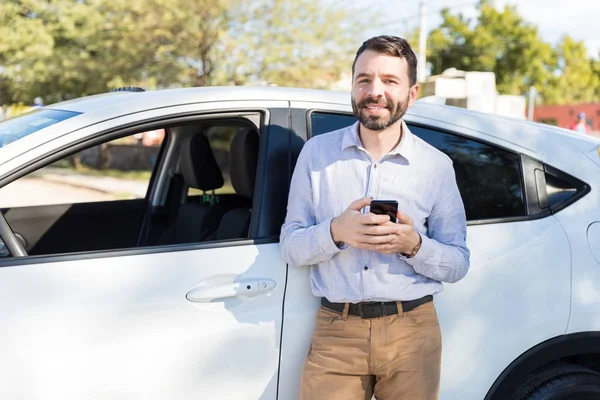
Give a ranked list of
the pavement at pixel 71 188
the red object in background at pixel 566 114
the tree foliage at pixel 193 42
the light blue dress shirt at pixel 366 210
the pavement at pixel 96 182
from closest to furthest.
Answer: the light blue dress shirt at pixel 366 210
the pavement at pixel 71 188
the pavement at pixel 96 182
the tree foliage at pixel 193 42
the red object in background at pixel 566 114

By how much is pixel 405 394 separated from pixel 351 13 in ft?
51.1

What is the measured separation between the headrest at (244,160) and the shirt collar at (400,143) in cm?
57

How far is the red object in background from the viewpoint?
3984 centimetres

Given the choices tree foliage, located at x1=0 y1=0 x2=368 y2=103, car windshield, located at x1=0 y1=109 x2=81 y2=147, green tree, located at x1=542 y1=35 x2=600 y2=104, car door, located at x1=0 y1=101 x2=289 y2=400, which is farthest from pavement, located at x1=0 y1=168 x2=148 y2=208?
green tree, located at x1=542 y1=35 x2=600 y2=104

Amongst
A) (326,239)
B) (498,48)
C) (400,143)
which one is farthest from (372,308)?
(498,48)

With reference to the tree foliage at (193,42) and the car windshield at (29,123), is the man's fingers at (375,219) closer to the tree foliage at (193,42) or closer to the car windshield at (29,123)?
the car windshield at (29,123)

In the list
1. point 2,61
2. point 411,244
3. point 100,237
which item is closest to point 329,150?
point 411,244

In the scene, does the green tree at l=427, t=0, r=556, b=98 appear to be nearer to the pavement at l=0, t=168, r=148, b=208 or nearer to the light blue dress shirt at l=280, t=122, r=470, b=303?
the pavement at l=0, t=168, r=148, b=208

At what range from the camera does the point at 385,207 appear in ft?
6.04

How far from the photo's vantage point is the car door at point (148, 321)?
192 centimetres

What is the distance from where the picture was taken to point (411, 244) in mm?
1945

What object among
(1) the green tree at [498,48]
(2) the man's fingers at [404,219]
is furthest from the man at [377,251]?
(1) the green tree at [498,48]

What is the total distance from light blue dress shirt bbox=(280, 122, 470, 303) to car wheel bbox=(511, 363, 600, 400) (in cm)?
71

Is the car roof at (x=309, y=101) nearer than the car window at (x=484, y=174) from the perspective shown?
Yes
